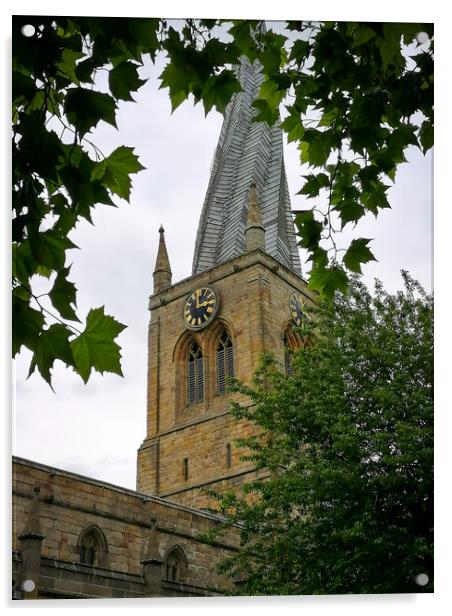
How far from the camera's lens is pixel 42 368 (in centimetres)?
354

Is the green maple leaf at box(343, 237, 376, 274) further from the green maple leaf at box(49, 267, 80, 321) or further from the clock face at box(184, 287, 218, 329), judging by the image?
the clock face at box(184, 287, 218, 329)

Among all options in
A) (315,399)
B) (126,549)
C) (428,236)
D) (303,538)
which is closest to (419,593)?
(428,236)

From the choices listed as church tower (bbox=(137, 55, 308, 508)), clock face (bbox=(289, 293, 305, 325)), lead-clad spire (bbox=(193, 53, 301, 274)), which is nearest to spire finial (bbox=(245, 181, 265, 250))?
church tower (bbox=(137, 55, 308, 508))

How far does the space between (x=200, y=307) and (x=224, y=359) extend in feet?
7.50

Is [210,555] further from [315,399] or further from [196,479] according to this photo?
[196,479]

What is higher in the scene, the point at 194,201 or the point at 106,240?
the point at 194,201

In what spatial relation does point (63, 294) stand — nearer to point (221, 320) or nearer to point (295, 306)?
point (295, 306)

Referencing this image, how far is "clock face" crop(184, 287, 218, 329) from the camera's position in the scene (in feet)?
106

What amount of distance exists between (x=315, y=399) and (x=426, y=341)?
8.68 ft

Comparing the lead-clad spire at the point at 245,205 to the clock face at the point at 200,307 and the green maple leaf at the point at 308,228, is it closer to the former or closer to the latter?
the clock face at the point at 200,307

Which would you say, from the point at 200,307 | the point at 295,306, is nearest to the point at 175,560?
the point at 295,306

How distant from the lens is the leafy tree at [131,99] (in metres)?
3.71

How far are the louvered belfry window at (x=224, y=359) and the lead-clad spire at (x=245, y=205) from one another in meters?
3.17

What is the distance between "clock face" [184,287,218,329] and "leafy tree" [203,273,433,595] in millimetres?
17953
